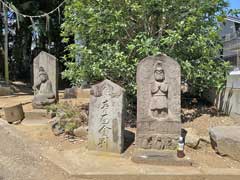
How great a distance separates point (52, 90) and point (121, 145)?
453cm

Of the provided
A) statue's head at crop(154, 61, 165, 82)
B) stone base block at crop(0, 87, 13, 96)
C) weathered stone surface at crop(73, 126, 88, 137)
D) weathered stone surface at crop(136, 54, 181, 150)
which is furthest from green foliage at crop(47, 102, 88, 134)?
stone base block at crop(0, 87, 13, 96)

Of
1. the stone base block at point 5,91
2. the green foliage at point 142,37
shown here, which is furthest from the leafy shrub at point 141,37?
the stone base block at point 5,91

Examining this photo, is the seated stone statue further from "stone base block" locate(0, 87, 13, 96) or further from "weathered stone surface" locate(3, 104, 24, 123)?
"stone base block" locate(0, 87, 13, 96)

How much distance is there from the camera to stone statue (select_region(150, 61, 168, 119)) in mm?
6547

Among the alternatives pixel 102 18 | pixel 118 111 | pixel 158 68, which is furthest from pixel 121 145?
pixel 102 18

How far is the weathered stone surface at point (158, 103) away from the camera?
21.5 ft

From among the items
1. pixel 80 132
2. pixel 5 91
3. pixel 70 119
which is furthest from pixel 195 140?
pixel 5 91

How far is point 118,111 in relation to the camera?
655cm

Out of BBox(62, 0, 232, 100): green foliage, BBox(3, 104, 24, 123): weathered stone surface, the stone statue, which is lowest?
BBox(3, 104, 24, 123): weathered stone surface

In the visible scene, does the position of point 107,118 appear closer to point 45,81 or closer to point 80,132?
point 80,132

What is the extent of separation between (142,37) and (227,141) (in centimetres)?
297

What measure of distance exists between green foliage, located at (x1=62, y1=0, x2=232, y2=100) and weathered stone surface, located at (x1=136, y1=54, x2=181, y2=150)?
123 cm

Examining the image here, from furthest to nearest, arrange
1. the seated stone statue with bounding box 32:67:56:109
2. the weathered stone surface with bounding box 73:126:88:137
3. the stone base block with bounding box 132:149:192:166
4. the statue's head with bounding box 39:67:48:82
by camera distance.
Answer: the statue's head with bounding box 39:67:48:82
the seated stone statue with bounding box 32:67:56:109
the weathered stone surface with bounding box 73:126:88:137
the stone base block with bounding box 132:149:192:166

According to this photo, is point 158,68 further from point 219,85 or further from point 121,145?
point 219,85
